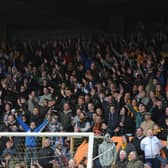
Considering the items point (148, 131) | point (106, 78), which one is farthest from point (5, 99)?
point (148, 131)

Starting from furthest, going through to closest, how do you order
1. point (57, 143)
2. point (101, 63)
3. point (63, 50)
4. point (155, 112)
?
point (63, 50)
point (101, 63)
point (155, 112)
point (57, 143)

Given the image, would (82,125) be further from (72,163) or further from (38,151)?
(72,163)

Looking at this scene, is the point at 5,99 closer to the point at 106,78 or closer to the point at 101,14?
the point at 106,78

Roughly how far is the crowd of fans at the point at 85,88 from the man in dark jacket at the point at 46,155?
0.9 inches

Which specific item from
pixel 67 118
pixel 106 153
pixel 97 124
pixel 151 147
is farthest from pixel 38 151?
pixel 67 118

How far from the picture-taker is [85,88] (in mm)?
15336

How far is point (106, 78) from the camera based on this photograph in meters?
15.5

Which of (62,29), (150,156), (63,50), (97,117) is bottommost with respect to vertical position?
(150,156)

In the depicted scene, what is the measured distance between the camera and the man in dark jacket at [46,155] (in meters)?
9.12

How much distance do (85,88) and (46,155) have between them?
597 centimetres

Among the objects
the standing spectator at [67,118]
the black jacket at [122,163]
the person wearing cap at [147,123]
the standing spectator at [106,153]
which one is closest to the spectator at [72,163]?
the standing spectator at [106,153]

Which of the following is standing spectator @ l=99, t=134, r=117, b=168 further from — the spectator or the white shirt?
the white shirt

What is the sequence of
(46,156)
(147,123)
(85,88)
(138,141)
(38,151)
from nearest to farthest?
(46,156) → (38,151) → (138,141) → (147,123) → (85,88)

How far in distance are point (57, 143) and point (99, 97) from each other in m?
4.65
